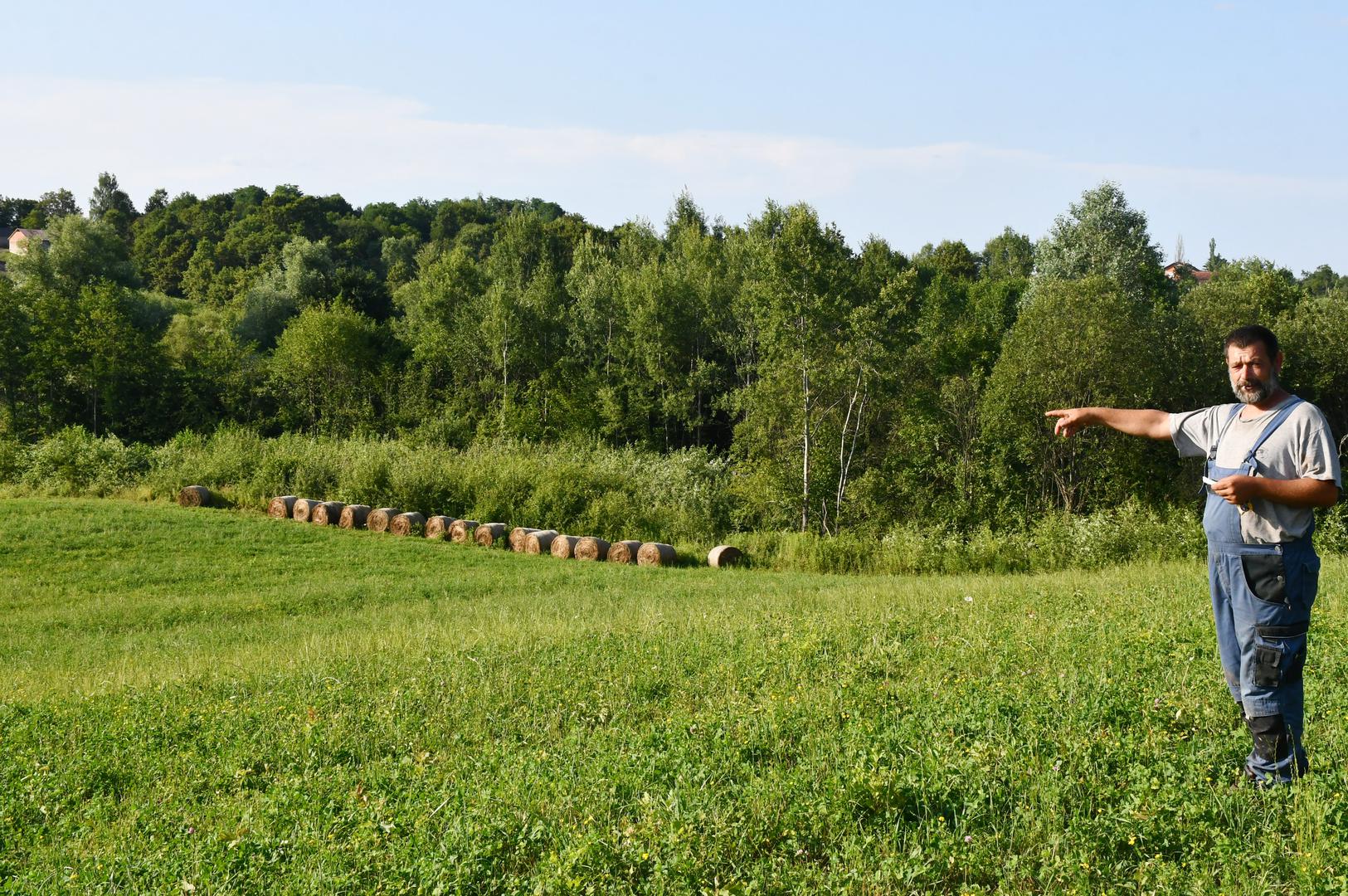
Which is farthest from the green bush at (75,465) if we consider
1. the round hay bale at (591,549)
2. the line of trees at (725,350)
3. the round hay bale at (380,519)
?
the round hay bale at (591,549)

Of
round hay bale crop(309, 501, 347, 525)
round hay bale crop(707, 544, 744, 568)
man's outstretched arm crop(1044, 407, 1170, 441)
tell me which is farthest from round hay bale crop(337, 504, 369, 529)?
man's outstretched arm crop(1044, 407, 1170, 441)

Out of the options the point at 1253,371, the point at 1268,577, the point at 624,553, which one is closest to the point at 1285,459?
the point at 1253,371

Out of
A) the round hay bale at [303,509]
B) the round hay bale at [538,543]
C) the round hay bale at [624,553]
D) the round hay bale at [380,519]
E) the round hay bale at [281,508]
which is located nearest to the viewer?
the round hay bale at [624,553]

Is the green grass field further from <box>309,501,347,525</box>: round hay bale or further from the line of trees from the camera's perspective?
the line of trees

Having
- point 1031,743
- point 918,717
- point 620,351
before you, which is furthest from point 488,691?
point 620,351

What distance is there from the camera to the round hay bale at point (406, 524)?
26.9 meters

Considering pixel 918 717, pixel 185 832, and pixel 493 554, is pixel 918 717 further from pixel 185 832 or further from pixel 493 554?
pixel 493 554

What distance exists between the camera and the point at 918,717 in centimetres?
634

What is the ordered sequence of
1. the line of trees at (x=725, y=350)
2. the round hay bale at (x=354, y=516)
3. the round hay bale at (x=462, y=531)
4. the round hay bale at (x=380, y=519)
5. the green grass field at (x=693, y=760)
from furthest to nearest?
the line of trees at (x=725, y=350)
the round hay bale at (x=354, y=516)
the round hay bale at (x=380, y=519)
the round hay bale at (x=462, y=531)
the green grass field at (x=693, y=760)

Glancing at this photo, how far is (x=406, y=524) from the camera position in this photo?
26875 millimetres

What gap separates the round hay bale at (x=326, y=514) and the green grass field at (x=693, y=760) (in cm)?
1566

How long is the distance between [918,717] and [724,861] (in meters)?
2.22

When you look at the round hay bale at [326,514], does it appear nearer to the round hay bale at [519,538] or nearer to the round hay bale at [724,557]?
the round hay bale at [519,538]

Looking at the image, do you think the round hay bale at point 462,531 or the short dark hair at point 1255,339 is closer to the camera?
the short dark hair at point 1255,339
